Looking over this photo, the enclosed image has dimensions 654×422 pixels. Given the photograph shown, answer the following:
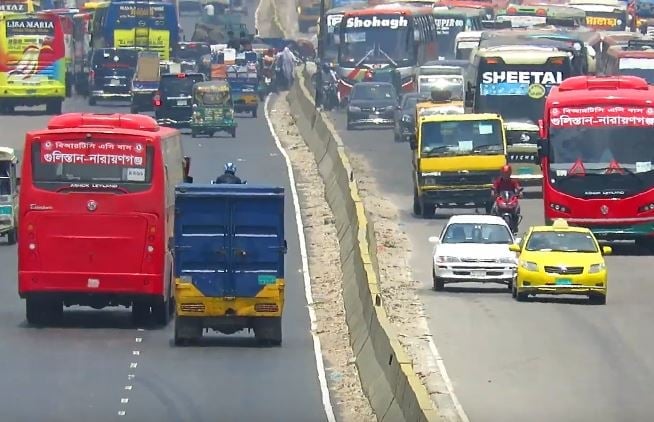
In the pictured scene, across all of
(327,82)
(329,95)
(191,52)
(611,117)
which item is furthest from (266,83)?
(611,117)

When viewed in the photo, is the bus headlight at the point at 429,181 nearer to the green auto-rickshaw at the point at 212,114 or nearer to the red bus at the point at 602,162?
the red bus at the point at 602,162

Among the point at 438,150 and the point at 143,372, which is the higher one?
the point at 143,372

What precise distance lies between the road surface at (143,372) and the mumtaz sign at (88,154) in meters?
2.32

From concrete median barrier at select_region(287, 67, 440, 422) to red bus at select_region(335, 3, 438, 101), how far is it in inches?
711

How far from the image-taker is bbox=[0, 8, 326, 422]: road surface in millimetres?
Result: 21844

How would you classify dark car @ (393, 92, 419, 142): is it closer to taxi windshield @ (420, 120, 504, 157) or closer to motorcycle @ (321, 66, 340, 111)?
motorcycle @ (321, 66, 340, 111)

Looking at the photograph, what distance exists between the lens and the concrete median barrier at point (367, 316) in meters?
19.5

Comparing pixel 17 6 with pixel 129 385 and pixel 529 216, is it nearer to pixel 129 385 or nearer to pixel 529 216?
pixel 529 216

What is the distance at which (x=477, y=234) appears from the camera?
115ft

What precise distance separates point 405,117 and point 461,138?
17.8 meters

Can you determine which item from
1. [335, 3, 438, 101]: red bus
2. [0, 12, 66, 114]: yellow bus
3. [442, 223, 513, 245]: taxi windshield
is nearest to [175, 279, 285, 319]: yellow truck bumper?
[442, 223, 513, 245]: taxi windshield

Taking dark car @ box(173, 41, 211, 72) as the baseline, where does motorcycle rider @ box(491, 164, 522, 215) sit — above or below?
above

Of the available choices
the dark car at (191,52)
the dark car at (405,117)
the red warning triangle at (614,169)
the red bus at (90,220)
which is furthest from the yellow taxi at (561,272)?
the dark car at (191,52)

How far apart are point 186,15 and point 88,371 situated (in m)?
104
